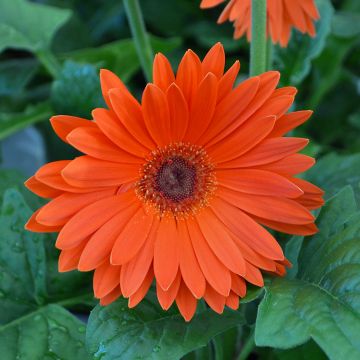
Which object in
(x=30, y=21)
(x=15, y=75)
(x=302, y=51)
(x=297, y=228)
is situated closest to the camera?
(x=297, y=228)

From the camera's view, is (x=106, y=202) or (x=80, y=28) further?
(x=80, y=28)

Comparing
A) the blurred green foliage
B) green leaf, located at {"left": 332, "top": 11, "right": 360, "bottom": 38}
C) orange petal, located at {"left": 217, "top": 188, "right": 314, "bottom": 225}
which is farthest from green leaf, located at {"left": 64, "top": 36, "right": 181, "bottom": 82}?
orange petal, located at {"left": 217, "top": 188, "right": 314, "bottom": 225}

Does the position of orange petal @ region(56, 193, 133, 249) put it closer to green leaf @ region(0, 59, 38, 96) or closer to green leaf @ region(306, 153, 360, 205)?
green leaf @ region(306, 153, 360, 205)

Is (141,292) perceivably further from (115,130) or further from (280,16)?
(280,16)

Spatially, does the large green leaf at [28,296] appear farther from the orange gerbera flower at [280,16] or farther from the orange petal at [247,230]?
the orange gerbera flower at [280,16]

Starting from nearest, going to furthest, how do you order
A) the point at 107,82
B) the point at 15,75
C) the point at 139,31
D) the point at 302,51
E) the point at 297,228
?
the point at 107,82
the point at 297,228
the point at 139,31
the point at 302,51
the point at 15,75

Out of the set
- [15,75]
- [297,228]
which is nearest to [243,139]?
[297,228]

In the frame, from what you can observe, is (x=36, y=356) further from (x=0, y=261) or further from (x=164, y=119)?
(x=164, y=119)

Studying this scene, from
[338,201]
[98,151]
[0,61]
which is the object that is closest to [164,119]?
[98,151]
